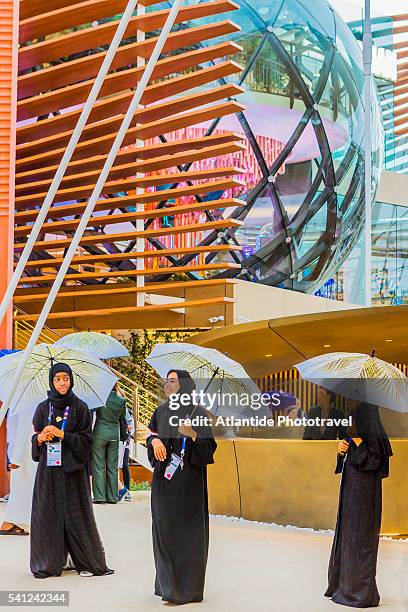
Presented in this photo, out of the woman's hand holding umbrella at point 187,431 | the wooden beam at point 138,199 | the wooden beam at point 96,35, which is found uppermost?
the wooden beam at point 96,35

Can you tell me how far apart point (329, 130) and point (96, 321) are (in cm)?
848

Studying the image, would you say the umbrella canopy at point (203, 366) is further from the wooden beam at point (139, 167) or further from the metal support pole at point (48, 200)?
the wooden beam at point (139, 167)

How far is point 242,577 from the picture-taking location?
28.8 ft

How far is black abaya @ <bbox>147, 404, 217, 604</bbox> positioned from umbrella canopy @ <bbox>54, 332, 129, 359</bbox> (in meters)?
6.04

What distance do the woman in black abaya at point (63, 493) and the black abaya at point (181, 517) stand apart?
1.04 m

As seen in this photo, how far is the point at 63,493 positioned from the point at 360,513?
2086 mm

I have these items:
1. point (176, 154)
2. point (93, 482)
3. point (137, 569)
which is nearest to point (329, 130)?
point (176, 154)

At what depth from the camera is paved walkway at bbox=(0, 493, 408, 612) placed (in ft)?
24.7

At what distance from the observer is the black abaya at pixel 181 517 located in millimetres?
7453

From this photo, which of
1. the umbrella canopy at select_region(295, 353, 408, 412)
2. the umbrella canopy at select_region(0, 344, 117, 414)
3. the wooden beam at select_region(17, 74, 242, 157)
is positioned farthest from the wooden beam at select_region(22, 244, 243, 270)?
the umbrella canopy at select_region(295, 353, 408, 412)

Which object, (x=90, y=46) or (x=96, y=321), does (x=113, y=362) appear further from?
(x=90, y=46)

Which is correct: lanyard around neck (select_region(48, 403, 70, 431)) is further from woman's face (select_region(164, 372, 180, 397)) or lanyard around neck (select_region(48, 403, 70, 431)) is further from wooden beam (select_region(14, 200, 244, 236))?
wooden beam (select_region(14, 200, 244, 236))

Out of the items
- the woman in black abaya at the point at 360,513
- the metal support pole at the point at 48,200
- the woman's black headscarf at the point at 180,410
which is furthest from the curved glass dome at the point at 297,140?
the metal support pole at the point at 48,200

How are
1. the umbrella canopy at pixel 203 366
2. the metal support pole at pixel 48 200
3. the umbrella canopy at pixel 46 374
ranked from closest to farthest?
the metal support pole at pixel 48 200, the umbrella canopy at pixel 46 374, the umbrella canopy at pixel 203 366
